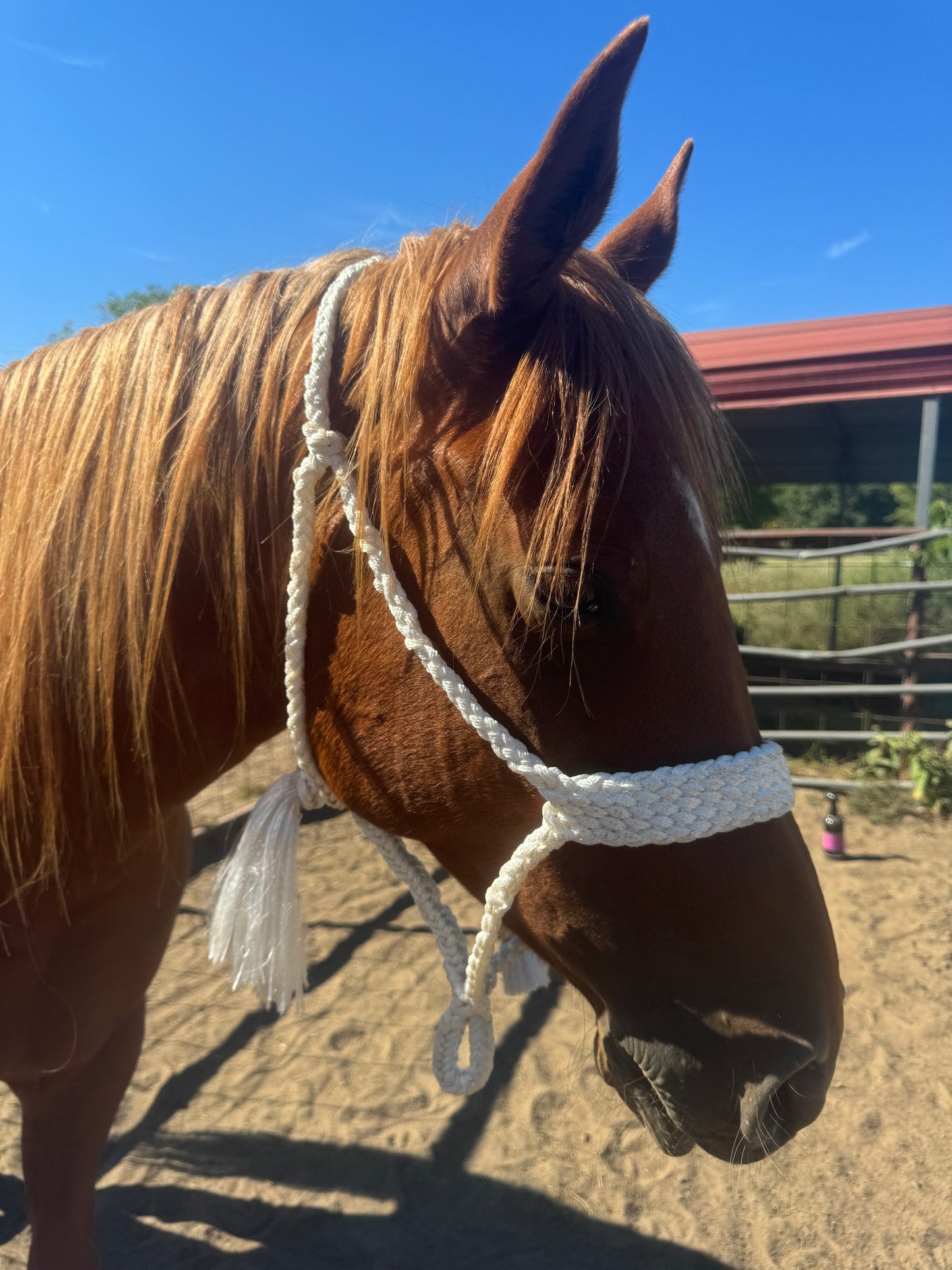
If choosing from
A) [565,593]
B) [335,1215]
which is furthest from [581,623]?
[335,1215]

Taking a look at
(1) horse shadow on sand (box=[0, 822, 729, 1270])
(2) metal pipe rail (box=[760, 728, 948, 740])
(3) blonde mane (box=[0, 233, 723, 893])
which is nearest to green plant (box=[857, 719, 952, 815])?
(2) metal pipe rail (box=[760, 728, 948, 740])

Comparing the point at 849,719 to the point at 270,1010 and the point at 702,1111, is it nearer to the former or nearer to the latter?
the point at 270,1010

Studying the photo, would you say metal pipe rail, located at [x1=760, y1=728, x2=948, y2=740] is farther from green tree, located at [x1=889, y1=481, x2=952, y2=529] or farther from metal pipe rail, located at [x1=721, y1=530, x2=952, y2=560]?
green tree, located at [x1=889, y1=481, x2=952, y2=529]

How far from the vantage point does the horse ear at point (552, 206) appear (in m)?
0.67

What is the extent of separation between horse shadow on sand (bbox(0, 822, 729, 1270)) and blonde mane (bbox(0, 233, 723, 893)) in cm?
154

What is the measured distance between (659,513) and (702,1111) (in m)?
0.68

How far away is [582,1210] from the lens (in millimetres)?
1957

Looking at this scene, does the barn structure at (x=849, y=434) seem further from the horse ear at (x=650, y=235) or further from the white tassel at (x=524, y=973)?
the white tassel at (x=524, y=973)

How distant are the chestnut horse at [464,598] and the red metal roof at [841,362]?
4.09 metres

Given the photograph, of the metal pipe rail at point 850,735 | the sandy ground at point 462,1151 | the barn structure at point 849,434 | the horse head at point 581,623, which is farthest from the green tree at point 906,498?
the horse head at point 581,623

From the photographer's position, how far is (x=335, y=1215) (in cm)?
194

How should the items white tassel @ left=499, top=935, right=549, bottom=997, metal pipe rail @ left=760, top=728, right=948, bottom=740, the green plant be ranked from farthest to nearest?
metal pipe rail @ left=760, top=728, right=948, bottom=740 < the green plant < white tassel @ left=499, top=935, right=549, bottom=997

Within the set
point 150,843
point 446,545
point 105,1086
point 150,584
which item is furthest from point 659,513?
point 105,1086

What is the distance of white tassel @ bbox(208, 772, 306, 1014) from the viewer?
1.03 metres
